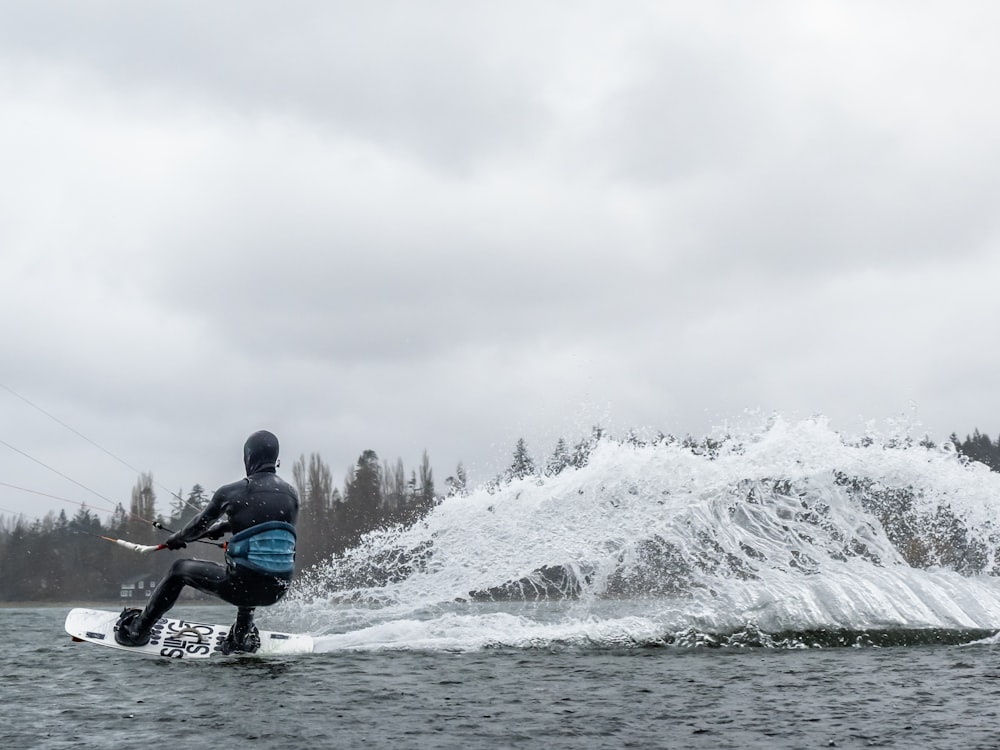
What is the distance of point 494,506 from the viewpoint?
18.8m

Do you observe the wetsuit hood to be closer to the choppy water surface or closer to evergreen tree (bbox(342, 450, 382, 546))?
the choppy water surface

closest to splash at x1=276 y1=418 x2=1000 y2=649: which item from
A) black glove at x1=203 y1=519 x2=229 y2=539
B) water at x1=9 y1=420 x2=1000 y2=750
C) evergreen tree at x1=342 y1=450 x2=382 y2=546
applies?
water at x1=9 y1=420 x2=1000 y2=750

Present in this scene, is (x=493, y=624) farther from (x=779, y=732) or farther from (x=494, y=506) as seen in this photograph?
(x=779, y=732)

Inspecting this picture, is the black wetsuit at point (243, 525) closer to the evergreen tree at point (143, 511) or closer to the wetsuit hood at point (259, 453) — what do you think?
the wetsuit hood at point (259, 453)

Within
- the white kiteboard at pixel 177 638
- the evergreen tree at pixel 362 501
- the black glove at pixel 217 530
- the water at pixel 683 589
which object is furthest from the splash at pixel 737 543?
the evergreen tree at pixel 362 501

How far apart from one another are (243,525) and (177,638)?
121 inches

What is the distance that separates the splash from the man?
3.07 meters

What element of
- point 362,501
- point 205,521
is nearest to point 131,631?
point 205,521

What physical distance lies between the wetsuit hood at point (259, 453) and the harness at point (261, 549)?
3.13 ft

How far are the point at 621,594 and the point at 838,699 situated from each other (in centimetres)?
1130

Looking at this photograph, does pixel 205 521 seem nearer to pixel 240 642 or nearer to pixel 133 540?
pixel 240 642

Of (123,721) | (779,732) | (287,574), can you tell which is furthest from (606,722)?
(287,574)

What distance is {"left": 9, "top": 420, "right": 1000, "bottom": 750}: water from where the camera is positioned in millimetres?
11695

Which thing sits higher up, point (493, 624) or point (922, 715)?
point (493, 624)
